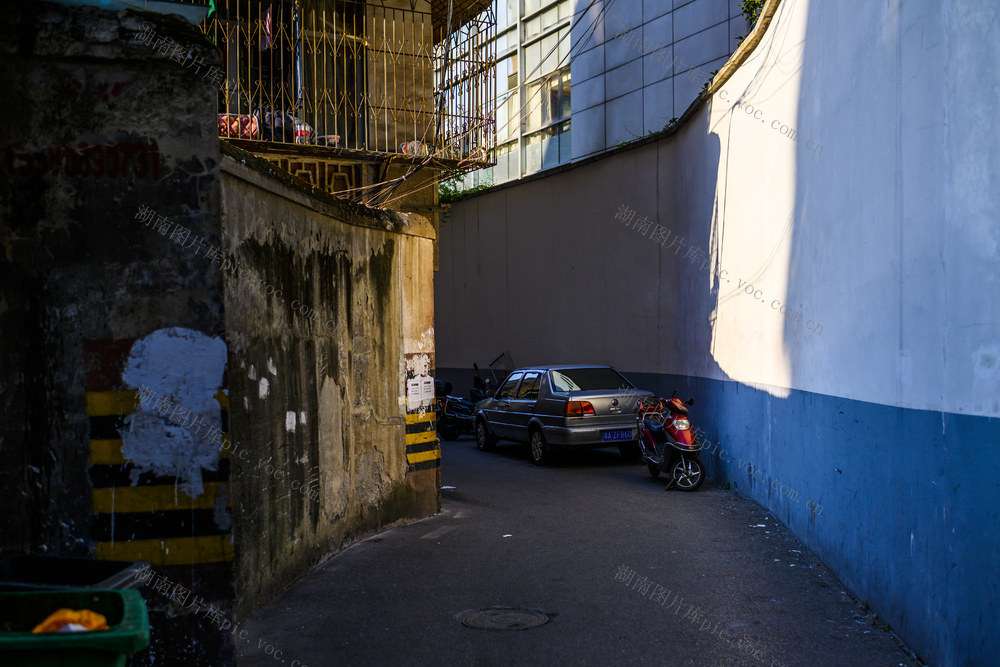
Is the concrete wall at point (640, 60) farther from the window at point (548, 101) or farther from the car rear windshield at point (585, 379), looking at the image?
the car rear windshield at point (585, 379)

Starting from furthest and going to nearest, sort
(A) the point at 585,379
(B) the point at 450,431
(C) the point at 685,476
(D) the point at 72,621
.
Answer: (B) the point at 450,431
(A) the point at 585,379
(C) the point at 685,476
(D) the point at 72,621

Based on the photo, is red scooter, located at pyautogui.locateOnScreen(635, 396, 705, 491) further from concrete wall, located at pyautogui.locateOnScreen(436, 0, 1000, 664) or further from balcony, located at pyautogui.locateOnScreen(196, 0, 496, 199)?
balcony, located at pyautogui.locateOnScreen(196, 0, 496, 199)

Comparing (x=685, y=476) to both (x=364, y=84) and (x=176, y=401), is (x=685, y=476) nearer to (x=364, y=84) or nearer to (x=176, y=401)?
(x=364, y=84)

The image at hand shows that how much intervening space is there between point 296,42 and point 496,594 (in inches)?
354

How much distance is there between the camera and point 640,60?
21938mm

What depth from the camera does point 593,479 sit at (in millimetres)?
12891

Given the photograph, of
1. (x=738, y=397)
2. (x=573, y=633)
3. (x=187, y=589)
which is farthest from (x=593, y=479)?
(x=187, y=589)

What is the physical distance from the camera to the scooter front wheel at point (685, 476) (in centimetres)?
1166

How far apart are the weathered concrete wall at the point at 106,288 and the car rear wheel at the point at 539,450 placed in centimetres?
971

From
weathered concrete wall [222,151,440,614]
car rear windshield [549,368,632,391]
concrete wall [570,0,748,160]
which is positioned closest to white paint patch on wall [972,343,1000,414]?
weathered concrete wall [222,151,440,614]

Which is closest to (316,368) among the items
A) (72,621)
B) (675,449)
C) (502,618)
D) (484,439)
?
(502,618)

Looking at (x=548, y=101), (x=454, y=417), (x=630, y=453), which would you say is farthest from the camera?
(x=548, y=101)

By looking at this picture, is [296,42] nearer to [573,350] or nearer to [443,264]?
[573,350]

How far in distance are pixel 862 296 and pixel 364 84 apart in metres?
9.00
